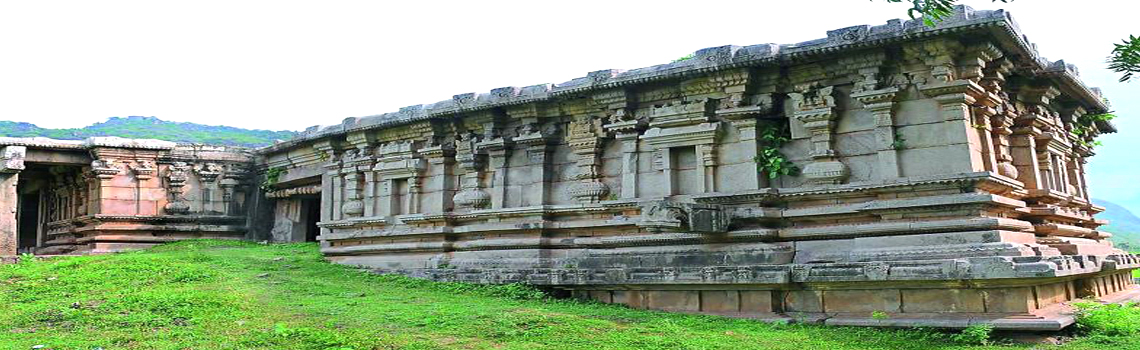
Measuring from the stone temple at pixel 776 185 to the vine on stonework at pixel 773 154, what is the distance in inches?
0.9

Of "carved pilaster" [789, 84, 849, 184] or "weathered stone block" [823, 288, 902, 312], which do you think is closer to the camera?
"weathered stone block" [823, 288, 902, 312]

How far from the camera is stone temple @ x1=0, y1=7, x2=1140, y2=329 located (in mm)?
10156

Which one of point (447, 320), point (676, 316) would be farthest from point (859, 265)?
point (447, 320)

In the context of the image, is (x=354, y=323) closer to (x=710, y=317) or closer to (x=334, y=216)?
(x=710, y=317)

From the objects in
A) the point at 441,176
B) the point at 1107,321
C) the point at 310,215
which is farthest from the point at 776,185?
the point at 310,215

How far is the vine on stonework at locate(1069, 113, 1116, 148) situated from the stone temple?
0.16 ft

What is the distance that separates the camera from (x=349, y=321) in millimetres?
9773

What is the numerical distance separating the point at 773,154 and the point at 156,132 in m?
58.4

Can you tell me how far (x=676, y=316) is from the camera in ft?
35.9

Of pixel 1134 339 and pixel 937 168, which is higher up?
pixel 937 168

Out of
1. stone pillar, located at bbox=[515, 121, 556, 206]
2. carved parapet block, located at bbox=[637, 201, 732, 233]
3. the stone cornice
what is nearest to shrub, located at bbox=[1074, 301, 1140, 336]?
the stone cornice

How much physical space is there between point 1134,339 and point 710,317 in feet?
14.9

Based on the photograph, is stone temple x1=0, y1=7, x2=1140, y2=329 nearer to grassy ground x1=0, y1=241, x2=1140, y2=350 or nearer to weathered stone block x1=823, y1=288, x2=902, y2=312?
weathered stone block x1=823, y1=288, x2=902, y2=312

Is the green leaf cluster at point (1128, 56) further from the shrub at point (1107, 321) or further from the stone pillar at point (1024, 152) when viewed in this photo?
the stone pillar at point (1024, 152)
